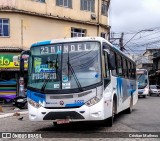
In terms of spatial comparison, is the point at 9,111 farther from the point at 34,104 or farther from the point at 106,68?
the point at 106,68

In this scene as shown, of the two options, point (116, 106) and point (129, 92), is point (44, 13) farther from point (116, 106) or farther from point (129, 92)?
point (116, 106)

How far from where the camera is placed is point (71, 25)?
36250 mm

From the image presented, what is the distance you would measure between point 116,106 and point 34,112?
12.1 ft

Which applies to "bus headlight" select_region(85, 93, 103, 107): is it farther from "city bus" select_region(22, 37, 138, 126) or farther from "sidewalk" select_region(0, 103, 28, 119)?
"sidewalk" select_region(0, 103, 28, 119)

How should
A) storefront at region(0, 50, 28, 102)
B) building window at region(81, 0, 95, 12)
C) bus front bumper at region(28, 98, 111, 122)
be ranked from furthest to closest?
building window at region(81, 0, 95, 12) < storefront at region(0, 50, 28, 102) < bus front bumper at region(28, 98, 111, 122)

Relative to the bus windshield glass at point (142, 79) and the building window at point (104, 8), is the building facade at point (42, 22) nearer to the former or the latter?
the building window at point (104, 8)

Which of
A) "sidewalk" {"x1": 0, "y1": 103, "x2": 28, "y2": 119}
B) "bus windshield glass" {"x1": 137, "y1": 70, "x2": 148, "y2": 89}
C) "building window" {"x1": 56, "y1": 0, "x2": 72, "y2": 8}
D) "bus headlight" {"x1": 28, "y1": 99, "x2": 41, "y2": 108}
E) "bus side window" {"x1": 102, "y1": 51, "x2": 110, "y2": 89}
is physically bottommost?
"sidewalk" {"x1": 0, "y1": 103, "x2": 28, "y2": 119}

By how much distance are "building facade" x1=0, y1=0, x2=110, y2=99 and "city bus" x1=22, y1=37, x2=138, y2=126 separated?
18.8 metres

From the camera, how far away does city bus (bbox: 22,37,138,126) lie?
11484 millimetres

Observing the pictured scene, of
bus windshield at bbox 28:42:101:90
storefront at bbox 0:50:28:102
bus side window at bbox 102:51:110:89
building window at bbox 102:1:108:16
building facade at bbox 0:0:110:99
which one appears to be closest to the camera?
bus windshield at bbox 28:42:101:90

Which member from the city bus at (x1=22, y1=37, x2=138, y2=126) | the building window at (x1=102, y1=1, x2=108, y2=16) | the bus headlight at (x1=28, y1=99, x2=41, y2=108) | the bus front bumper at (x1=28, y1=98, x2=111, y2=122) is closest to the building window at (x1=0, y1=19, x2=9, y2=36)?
the building window at (x1=102, y1=1, x2=108, y2=16)

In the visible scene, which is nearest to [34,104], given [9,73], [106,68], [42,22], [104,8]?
[106,68]

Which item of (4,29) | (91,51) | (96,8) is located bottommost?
(91,51)

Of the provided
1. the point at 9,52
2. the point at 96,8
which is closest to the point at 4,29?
the point at 9,52
